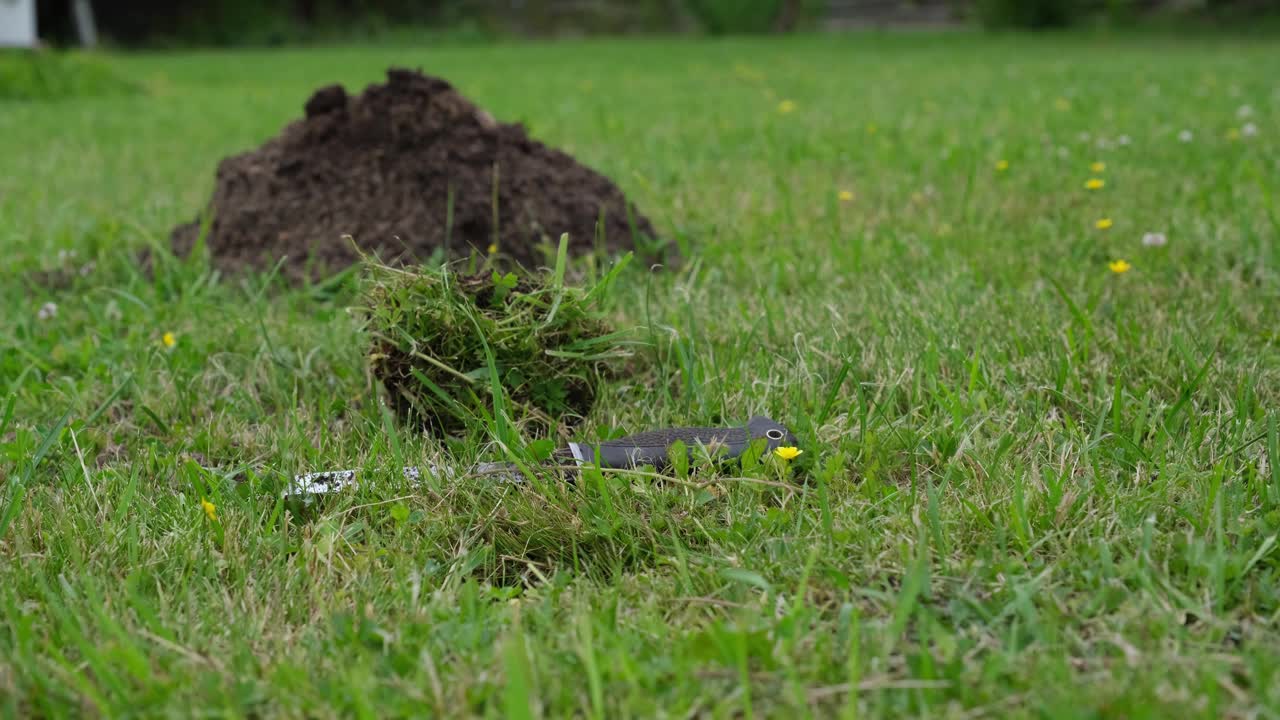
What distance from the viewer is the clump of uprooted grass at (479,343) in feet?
7.05

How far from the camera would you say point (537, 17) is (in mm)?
27547

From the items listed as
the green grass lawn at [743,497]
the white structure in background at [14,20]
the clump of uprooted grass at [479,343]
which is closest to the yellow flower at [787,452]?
the green grass lawn at [743,497]

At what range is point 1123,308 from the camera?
2.82 m

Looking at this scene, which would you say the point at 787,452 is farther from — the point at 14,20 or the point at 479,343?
the point at 14,20

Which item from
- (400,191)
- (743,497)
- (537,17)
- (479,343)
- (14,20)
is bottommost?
(743,497)

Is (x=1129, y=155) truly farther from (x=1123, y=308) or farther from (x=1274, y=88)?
(x=1274, y=88)

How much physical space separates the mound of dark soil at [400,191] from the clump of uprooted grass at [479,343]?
1083 millimetres

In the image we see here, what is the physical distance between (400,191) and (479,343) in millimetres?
1538

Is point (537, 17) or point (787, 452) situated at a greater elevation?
point (537, 17)

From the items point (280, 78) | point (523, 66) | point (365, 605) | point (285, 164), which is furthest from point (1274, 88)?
point (280, 78)

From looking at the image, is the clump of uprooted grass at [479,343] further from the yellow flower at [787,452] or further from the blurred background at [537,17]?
the blurred background at [537,17]

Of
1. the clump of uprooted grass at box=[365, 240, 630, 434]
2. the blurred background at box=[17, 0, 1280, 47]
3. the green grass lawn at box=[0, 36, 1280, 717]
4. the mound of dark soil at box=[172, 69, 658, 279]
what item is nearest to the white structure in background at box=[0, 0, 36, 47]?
the blurred background at box=[17, 0, 1280, 47]

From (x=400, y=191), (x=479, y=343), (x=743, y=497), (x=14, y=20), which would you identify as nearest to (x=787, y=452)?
(x=743, y=497)

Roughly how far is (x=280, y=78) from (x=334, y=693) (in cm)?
1442
